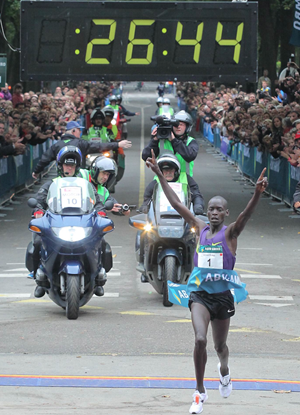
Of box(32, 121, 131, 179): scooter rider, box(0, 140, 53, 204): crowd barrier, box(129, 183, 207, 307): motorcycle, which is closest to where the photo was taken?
box(129, 183, 207, 307): motorcycle

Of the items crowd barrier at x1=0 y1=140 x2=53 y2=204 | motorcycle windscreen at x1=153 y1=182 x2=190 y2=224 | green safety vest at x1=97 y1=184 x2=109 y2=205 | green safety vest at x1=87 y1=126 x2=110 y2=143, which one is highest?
motorcycle windscreen at x1=153 y1=182 x2=190 y2=224

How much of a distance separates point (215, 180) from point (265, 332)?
19.4m

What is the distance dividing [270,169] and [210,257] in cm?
1773

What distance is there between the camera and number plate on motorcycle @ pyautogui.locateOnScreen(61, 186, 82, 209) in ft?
32.7

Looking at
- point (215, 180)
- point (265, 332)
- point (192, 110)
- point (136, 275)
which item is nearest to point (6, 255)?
point (136, 275)

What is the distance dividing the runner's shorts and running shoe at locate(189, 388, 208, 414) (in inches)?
25.8

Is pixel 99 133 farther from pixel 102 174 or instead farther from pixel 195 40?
pixel 102 174

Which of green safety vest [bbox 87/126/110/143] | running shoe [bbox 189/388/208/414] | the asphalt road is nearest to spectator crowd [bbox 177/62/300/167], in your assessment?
green safety vest [bbox 87/126/110/143]

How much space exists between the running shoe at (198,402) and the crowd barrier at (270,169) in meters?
14.0

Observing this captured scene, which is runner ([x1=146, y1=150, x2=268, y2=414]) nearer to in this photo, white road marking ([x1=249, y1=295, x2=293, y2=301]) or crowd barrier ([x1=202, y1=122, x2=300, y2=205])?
white road marking ([x1=249, y1=295, x2=293, y2=301])

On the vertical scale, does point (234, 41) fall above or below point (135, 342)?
above

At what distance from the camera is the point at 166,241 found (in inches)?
428

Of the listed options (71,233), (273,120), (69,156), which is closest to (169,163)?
(69,156)

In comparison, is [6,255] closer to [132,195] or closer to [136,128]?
[132,195]
